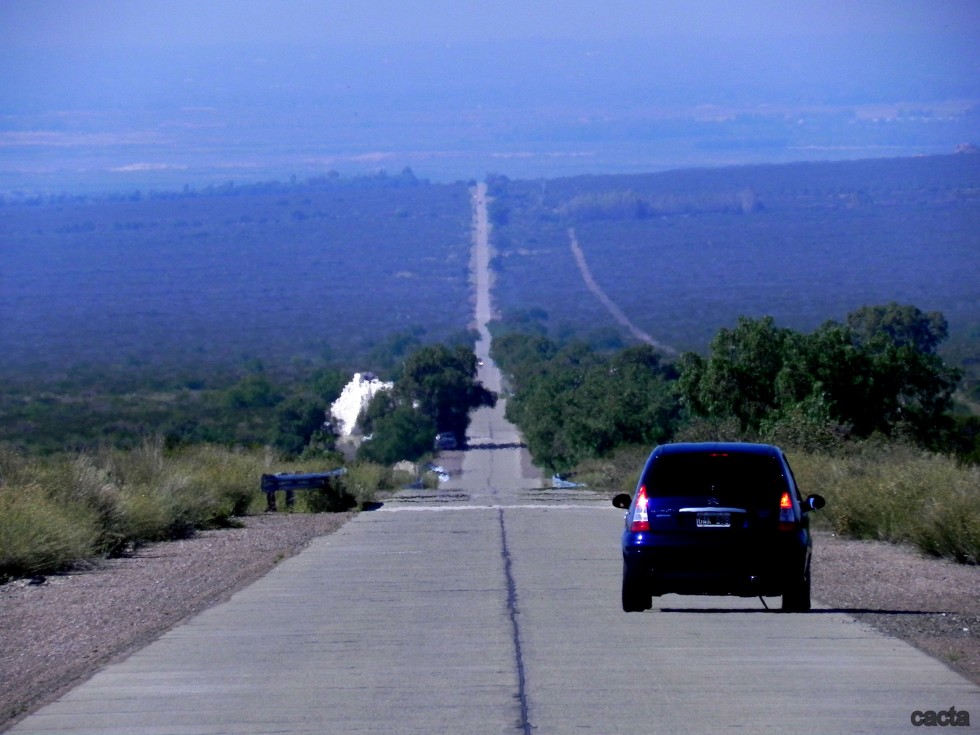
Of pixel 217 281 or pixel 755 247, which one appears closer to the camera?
pixel 217 281

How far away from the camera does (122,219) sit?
7357 inches

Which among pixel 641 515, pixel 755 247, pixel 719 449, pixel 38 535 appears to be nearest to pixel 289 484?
pixel 38 535

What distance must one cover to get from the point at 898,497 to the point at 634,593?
827 cm

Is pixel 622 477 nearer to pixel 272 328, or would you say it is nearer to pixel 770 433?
pixel 770 433

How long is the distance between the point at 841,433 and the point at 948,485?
1338cm

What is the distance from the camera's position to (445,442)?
7475 centimetres

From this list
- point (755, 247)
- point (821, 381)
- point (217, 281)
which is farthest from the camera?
point (755, 247)

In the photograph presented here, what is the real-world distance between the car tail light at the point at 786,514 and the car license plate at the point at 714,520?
451mm

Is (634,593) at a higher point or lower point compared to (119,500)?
lower

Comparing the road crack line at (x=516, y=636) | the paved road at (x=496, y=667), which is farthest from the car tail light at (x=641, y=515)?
the road crack line at (x=516, y=636)

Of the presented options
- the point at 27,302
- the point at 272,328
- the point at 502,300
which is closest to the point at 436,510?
the point at 272,328

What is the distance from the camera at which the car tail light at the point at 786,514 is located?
12.3m

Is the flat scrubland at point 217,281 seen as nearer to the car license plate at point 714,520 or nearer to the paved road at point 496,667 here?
the paved road at point 496,667

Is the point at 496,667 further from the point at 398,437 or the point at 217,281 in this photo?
the point at 217,281
